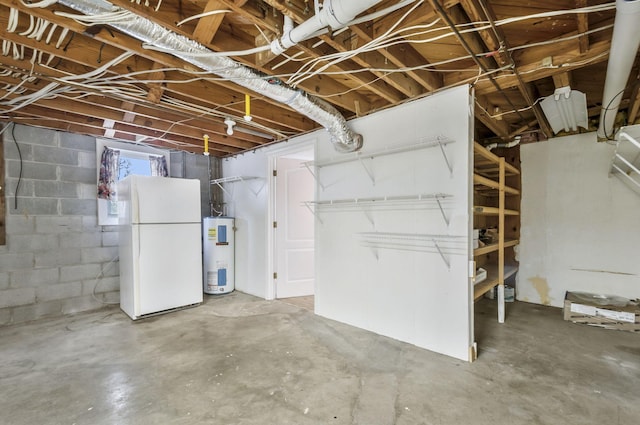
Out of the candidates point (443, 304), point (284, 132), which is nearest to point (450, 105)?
point (443, 304)

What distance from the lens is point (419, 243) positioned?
2.69 metres

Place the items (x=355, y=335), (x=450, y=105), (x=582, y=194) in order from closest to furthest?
1. (x=450, y=105)
2. (x=355, y=335)
3. (x=582, y=194)

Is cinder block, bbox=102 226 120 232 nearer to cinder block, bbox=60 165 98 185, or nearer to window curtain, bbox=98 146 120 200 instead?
window curtain, bbox=98 146 120 200

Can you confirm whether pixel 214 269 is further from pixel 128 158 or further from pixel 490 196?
pixel 490 196

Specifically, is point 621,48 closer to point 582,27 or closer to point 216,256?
point 582,27

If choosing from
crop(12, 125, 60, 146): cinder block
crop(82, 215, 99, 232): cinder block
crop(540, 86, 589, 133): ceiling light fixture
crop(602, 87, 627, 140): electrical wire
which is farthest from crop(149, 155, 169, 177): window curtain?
crop(602, 87, 627, 140): electrical wire

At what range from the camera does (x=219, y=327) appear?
10.5 ft

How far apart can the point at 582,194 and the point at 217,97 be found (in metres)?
4.54

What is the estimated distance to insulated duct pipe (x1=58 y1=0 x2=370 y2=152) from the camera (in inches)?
58.9

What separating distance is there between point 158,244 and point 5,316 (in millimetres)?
1774

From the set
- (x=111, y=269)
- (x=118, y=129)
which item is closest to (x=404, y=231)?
(x=118, y=129)

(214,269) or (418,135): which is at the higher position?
(418,135)

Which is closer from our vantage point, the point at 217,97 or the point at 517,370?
the point at 517,370

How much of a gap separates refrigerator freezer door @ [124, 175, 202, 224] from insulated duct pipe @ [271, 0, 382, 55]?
270cm
